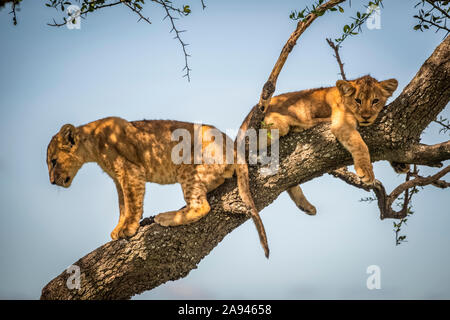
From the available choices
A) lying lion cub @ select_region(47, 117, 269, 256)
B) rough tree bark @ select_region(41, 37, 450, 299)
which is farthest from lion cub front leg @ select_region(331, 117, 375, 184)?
lying lion cub @ select_region(47, 117, 269, 256)

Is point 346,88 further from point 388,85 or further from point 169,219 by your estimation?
point 169,219

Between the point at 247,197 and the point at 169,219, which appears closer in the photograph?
the point at 247,197

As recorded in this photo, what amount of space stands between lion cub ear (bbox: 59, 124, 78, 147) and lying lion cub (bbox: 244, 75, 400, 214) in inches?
99.7

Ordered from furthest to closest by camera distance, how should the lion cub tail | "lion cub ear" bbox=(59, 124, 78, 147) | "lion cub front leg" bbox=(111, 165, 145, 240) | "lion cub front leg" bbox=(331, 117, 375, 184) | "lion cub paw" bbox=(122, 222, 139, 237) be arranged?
"lion cub ear" bbox=(59, 124, 78, 147), "lion cub front leg" bbox=(111, 165, 145, 240), "lion cub paw" bbox=(122, 222, 139, 237), "lion cub front leg" bbox=(331, 117, 375, 184), the lion cub tail

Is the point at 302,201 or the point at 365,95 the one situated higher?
the point at 365,95

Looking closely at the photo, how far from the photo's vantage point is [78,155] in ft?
20.8

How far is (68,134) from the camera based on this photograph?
6246 mm

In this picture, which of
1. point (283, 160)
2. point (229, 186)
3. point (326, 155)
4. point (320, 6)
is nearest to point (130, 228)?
point (229, 186)

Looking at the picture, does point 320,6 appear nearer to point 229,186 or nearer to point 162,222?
point 229,186

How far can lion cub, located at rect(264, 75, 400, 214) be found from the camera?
5203mm

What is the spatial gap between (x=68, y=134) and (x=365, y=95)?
3.74 metres

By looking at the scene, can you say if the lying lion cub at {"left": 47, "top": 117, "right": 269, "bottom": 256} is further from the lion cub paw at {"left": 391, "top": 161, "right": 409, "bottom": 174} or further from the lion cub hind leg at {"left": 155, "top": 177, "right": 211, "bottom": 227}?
the lion cub paw at {"left": 391, "top": 161, "right": 409, "bottom": 174}

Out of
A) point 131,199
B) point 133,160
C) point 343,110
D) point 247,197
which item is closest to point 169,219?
point 131,199

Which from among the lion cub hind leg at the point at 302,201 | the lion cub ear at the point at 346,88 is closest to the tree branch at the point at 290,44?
the lion cub ear at the point at 346,88
